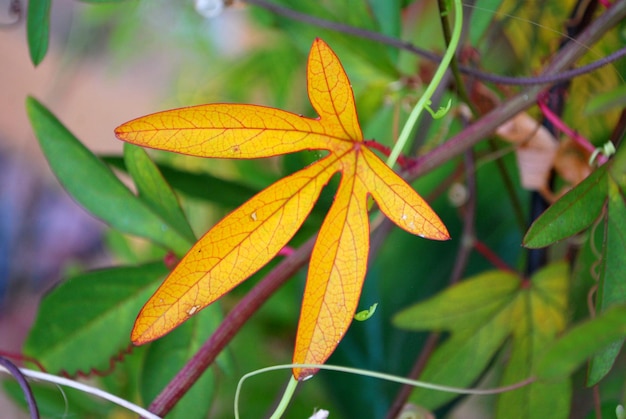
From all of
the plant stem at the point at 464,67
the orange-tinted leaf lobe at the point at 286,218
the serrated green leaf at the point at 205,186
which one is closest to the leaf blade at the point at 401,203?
the orange-tinted leaf lobe at the point at 286,218

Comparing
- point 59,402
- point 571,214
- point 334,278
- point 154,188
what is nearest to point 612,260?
point 571,214

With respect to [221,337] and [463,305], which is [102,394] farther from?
[463,305]

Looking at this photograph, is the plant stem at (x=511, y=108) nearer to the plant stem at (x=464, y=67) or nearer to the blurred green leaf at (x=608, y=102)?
the plant stem at (x=464, y=67)

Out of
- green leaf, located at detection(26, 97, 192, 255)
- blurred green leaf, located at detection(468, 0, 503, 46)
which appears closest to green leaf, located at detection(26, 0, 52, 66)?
green leaf, located at detection(26, 97, 192, 255)

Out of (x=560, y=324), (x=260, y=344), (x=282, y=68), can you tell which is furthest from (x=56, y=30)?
(x=560, y=324)

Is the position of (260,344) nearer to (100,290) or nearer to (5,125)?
(100,290)
